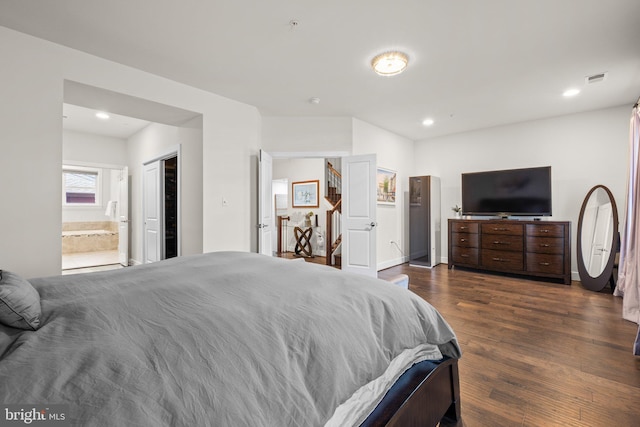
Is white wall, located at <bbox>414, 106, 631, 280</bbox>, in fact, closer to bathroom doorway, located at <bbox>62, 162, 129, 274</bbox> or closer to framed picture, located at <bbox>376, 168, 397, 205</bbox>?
framed picture, located at <bbox>376, 168, 397, 205</bbox>

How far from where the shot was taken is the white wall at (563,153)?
4.23m

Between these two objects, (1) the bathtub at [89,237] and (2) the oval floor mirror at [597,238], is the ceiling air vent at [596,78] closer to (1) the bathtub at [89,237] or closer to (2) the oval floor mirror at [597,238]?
(2) the oval floor mirror at [597,238]

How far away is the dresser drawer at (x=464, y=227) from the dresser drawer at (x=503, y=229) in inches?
5.6

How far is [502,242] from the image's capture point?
185 inches

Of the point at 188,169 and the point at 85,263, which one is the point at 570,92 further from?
the point at 85,263

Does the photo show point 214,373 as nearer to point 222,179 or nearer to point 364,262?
point 222,179

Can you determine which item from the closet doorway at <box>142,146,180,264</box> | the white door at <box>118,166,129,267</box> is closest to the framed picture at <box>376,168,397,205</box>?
the closet doorway at <box>142,146,180,264</box>

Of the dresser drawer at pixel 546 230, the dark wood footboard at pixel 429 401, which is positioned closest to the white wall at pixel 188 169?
the dark wood footboard at pixel 429 401

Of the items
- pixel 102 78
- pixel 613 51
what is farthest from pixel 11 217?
pixel 613 51

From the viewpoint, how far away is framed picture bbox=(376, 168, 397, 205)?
5.28 metres

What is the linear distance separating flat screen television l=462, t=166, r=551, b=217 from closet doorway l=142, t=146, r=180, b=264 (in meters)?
5.09

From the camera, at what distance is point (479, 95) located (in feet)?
12.4

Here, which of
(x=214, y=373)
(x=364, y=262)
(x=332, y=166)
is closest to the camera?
(x=214, y=373)

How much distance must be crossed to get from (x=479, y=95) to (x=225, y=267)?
3.89 metres
